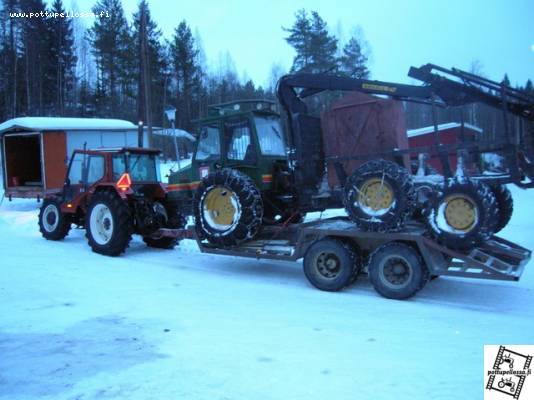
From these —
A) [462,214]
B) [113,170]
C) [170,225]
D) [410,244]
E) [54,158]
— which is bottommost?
[410,244]

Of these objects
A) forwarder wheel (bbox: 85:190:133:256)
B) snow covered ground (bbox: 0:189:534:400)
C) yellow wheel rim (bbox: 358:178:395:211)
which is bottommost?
snow covered ground (bbox: 0:189:534:400)

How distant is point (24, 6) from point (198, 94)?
14894 mm

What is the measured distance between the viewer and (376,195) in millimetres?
6617

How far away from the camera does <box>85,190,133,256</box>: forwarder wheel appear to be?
949 cm

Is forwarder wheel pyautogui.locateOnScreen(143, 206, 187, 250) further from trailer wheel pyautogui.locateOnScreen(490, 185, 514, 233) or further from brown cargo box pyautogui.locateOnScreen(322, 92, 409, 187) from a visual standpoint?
trailer wheel pyautogui.locateOnScreen(490, 185, 514, 233)

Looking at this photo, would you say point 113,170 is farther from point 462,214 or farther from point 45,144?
point 45,144

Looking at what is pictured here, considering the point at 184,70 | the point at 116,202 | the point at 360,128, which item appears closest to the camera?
the point at 360,128

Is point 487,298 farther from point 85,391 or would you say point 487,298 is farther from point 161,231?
point 161,231

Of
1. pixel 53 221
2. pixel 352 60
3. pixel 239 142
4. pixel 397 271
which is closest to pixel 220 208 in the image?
pixel 239 142

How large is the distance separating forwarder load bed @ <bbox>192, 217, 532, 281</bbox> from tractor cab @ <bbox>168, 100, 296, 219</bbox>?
0.84 metres

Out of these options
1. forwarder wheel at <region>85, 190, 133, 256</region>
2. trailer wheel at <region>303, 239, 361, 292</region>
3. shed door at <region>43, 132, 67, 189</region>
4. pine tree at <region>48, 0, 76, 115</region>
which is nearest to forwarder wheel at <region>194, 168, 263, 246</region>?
trailer wheel at <region>303, 239, 361, 292</region>

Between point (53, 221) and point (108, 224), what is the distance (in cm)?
213

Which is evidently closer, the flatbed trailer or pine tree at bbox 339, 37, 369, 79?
the flatbed trailer

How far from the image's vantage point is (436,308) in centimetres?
618
